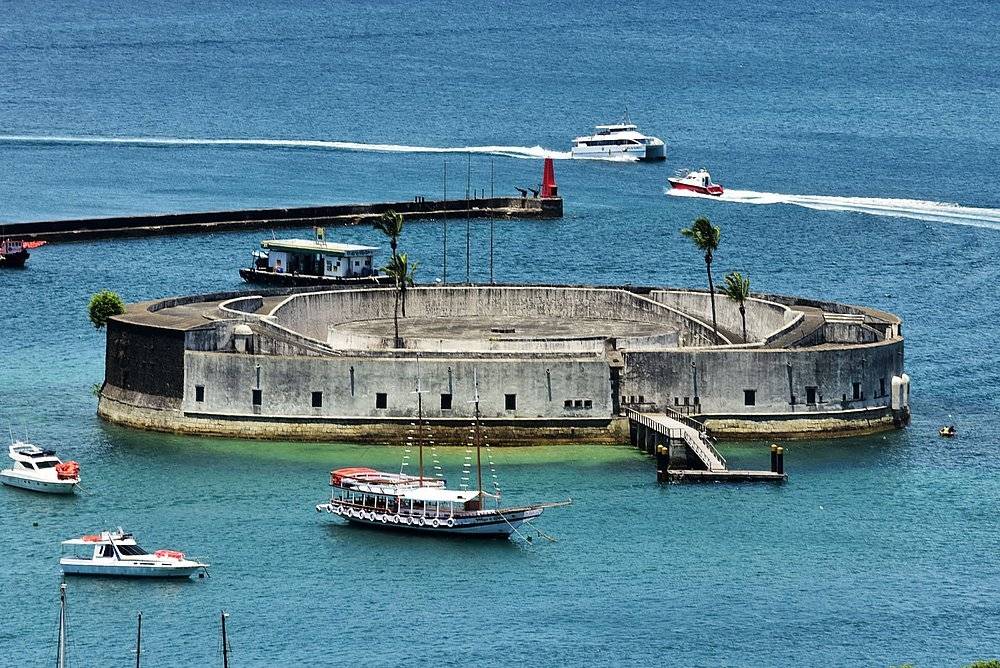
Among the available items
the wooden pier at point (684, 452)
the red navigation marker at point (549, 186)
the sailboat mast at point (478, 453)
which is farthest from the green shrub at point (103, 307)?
the red navigation marker at point (549, 186)

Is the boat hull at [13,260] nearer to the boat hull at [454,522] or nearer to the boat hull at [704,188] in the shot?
the boat hull at [704,188]

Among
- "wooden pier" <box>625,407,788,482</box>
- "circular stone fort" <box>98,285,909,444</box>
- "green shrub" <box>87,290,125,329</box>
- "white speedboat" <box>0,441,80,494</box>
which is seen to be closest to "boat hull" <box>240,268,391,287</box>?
"green shrub" <box>87,290,125,329</box>

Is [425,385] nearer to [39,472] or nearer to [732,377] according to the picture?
[732,377]

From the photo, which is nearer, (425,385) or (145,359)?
(425,385)

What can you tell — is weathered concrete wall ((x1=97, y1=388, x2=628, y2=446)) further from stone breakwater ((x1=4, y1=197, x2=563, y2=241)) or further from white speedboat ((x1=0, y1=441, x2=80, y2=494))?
stone breakwater ((x1=4, y1=197, x2=563, y2=241))

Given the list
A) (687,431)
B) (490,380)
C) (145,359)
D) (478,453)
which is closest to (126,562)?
(478,453)

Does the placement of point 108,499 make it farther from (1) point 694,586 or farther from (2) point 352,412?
(1) point 694,586
